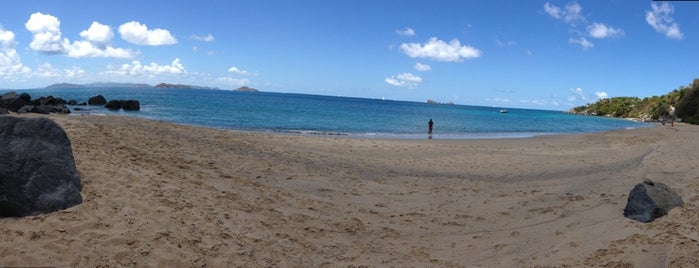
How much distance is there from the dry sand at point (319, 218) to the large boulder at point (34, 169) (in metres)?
0.24

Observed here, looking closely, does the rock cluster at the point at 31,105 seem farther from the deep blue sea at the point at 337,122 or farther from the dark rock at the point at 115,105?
the deep blue sea at the point at 337,122

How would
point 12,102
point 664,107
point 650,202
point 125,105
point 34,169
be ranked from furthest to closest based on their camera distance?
point 664,107, point 125,105, point 12,102, point 650,202, point 34,169

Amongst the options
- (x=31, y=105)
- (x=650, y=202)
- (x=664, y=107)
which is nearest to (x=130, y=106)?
(x=31, y=105)

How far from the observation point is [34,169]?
259 inches

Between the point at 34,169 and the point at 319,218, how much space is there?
4.91 meters

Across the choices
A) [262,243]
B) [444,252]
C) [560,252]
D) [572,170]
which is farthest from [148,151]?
[572,170]

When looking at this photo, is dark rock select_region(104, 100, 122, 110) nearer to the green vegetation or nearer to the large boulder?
the large boulder

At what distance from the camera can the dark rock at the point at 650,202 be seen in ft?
27.6

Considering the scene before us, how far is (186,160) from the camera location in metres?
11.8

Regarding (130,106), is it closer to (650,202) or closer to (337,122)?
(337,122)

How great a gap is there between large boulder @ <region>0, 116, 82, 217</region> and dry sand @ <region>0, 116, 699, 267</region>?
24 centimetres

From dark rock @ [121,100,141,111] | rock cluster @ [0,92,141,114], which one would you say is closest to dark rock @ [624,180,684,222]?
rock cluster @ [0,92,141,114]

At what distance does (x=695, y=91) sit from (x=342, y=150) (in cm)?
6987

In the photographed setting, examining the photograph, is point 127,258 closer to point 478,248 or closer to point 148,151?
point 478,248
